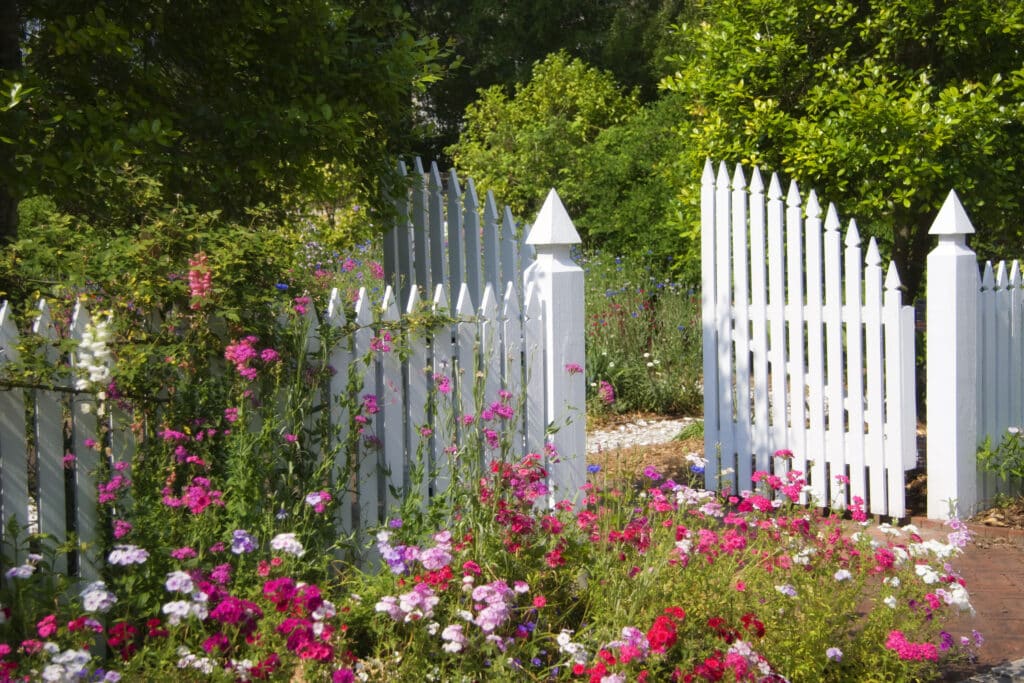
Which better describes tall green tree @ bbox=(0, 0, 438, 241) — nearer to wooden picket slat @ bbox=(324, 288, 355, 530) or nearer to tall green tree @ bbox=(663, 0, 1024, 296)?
wooden picket slat @ bbox=(324, 288, 355, 530)

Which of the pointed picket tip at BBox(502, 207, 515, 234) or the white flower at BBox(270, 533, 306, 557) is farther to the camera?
the pointed picket tip at BBox(502, 207, 515, 234)

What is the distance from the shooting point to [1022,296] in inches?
238

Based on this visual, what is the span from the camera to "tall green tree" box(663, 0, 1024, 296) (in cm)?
650

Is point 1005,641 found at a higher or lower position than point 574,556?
lower

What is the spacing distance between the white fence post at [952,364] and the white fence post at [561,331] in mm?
2191

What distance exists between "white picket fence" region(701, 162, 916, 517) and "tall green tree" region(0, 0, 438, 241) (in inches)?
73.4

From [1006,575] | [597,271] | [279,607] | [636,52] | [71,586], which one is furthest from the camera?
[636,52]

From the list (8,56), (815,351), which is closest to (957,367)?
(815,351)

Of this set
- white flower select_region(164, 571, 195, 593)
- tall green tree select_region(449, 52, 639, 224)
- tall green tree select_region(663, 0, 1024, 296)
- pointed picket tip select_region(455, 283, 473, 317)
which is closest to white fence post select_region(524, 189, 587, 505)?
pointed picket tip select_region(455, 283, 473, 317)

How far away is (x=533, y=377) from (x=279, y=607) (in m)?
1.81

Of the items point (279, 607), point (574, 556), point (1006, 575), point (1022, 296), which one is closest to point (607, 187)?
point (1022, 296)

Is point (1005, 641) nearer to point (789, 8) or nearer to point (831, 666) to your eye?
point (831, 666)

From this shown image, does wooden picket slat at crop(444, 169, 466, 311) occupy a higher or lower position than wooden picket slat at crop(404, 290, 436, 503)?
higher

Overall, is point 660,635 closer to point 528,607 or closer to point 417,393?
point 528,607
